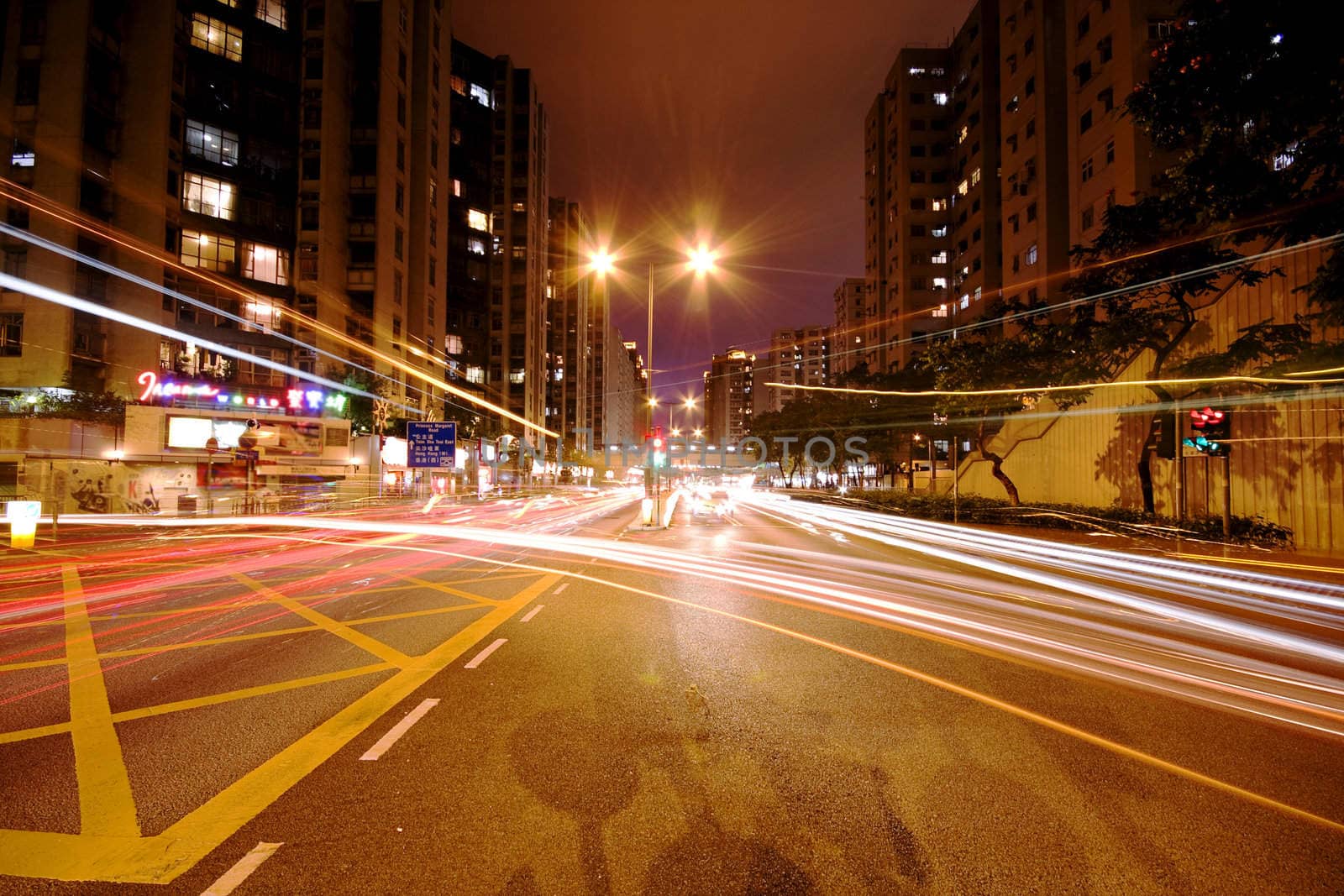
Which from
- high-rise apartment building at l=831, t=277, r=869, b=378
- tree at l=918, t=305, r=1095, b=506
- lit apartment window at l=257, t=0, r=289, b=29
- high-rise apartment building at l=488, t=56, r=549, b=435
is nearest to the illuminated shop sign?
lit apartment window at l=257, t=0, r=289, b=29

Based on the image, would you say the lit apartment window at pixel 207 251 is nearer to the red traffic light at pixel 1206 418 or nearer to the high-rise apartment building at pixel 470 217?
the high-rise apartment building at pixel 470 217

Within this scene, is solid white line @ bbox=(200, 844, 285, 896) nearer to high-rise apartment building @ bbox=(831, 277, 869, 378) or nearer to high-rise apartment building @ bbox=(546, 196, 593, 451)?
high-rise apartment building @ bbox=(831, 277, 869, 378)

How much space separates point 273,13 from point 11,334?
95.2 feet

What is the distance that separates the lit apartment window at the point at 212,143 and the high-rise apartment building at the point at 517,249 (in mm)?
37184

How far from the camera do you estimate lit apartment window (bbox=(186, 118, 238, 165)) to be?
44969 millimetres

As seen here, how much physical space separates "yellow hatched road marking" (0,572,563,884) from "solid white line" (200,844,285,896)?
239mm

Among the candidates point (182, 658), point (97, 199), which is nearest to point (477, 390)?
point (97, 199)

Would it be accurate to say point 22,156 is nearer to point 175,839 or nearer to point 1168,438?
point 175,839

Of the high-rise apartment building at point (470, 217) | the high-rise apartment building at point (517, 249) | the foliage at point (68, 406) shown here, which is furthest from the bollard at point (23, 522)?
the high-rise apartment building at point (517, 249)

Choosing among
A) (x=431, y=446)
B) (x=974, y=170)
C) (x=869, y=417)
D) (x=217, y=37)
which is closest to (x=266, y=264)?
(x=217, y=37)

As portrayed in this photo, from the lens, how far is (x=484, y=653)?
7.54 meters

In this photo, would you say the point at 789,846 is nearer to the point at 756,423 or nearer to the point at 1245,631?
the point at 1245,631

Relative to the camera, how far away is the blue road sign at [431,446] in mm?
36594

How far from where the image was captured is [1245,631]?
353 inches
